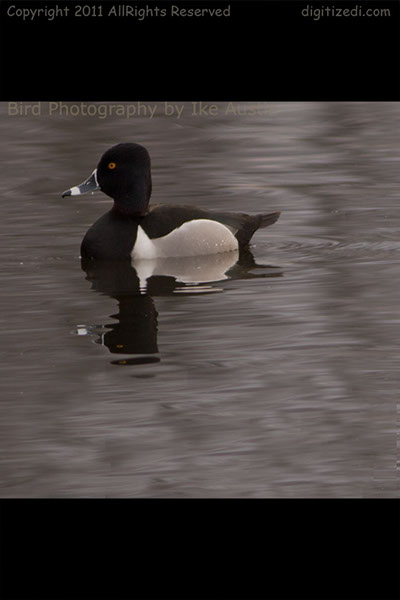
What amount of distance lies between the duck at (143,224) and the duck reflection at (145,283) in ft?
0.30

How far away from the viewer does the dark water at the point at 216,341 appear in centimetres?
670

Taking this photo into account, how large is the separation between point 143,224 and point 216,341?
321 centimetres

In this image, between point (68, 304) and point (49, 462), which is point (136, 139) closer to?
point (68, 304)

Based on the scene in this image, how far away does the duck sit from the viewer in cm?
1168

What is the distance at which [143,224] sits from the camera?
11.9 meters

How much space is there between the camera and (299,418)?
Result: 725 cm

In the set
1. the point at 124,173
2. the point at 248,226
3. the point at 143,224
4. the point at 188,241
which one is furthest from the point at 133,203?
the point at 248,226

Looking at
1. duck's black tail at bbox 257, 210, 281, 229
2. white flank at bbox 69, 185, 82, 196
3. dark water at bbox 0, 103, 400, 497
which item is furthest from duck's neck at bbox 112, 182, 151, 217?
duck's black tail at bbox 257, 210, 281, 229

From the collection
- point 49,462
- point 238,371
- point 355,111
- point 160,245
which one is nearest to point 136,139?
point 355,111

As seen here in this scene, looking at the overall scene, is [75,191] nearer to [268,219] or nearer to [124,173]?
[124,173]

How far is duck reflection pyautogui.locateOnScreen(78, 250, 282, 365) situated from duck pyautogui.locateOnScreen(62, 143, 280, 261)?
0.30ft

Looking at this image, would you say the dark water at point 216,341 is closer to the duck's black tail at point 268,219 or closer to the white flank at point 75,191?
the duck's black tail at point 268,219

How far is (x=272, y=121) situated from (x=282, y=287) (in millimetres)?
7450

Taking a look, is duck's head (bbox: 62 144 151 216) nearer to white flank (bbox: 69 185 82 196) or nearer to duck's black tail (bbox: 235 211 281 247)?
white flank (bbox: 69 185 82 196)
